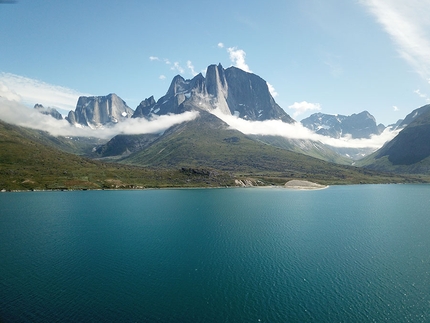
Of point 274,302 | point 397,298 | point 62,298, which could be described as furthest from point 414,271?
point 62,298

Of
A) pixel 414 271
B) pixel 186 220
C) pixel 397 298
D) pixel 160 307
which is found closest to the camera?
pixel 160 307

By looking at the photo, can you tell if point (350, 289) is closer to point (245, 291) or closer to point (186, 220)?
point (245, 291)

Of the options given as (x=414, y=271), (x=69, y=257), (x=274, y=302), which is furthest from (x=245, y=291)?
(x=69, y=257)

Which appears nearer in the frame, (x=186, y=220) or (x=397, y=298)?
(x=397, y=298)

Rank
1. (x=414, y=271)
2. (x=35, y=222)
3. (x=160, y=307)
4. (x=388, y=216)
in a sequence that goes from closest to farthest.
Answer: (x=160, y=307) → (x=414, y=271) → (x=35, y=222) → (x=388, y=216)

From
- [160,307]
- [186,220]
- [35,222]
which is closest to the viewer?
[160,307]

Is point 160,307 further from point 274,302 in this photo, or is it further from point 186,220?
point 186,220
